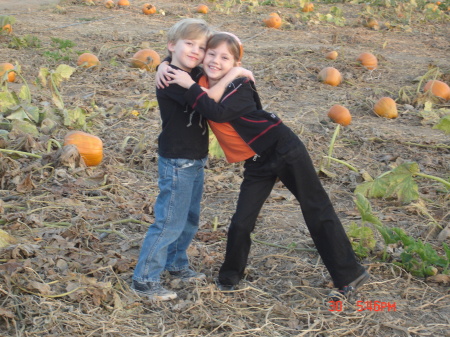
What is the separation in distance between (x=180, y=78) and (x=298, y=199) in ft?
2.87

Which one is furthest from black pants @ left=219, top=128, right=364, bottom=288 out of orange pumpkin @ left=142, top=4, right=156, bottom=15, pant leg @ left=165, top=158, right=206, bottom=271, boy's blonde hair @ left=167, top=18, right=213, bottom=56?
orange pumpkin @ left=142, top=4, right=156, bottom=15

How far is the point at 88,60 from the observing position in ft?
26.0

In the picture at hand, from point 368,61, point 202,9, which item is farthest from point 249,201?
point 202,9

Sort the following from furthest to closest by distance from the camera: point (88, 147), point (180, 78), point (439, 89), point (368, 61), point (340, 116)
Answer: point (368, 61) → point (439, 89) → point (340, 116) → point (88, 147) → point (180, 78)

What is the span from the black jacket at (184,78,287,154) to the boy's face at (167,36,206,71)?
0.17 metres

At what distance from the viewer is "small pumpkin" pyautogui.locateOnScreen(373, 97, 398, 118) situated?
6742 millimetres

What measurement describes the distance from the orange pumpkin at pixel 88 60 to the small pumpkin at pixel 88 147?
3146 millimetres

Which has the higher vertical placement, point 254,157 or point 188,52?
point 188,52

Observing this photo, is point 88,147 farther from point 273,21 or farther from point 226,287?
point 273,21

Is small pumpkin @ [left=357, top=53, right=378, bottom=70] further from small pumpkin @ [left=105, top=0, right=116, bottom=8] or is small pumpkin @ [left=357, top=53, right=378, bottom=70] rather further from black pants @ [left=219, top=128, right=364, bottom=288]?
small pumpkin @ [left=105, top=0, right=116, bottom=8]

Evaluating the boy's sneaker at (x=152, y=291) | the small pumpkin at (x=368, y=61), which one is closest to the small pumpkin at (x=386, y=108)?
the small pumpkin at (x=368, y=61)

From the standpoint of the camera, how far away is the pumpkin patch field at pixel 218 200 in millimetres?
2980

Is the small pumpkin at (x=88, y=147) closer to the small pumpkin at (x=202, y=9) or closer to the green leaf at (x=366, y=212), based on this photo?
the green leaf at (x=366, y=212)

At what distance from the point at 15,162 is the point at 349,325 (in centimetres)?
284
